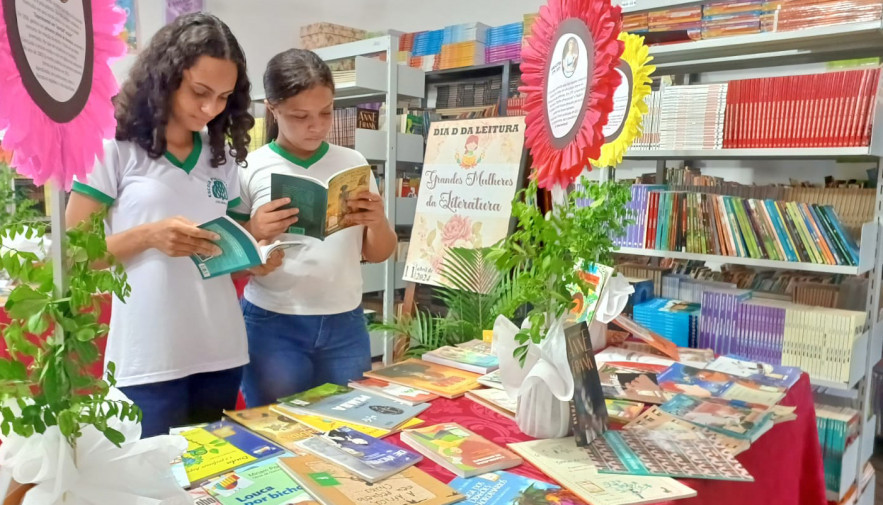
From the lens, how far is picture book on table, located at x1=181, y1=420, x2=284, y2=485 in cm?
95

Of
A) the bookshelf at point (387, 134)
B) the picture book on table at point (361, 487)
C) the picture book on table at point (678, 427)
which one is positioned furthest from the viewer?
the bookshelf at point (387, 134)

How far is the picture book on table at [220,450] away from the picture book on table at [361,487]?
0.24 ft

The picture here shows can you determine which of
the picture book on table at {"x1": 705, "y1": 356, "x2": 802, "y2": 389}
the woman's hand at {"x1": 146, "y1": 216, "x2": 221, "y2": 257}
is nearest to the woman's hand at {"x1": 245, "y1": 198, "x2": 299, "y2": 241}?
the woman's hand at {"x1": 146, "y1": 216, "x2": 221, "y2": 257}

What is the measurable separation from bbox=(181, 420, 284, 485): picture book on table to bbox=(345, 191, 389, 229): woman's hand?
60 cm

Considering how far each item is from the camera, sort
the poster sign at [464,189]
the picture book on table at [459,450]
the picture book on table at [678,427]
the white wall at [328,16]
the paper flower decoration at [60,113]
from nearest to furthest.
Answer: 1. the paper flower decoration at [60,113]
2. the picture book on table at [459,450]
3. the picture book on table at [678,427]
4. the poster sign at [464,189]
5. the white wall at [328,16]

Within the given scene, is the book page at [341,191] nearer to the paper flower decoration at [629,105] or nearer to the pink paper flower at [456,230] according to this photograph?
the paper flower decoration at [629,105]

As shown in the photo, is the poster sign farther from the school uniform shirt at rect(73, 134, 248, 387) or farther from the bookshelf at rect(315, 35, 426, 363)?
the school uniform shirt at rect(73, 134, 248, 387)

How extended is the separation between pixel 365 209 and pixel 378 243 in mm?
128

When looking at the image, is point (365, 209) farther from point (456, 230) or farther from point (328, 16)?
point (328, 16)

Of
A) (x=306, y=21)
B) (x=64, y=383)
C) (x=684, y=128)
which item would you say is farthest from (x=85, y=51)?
(x=306, y=21)

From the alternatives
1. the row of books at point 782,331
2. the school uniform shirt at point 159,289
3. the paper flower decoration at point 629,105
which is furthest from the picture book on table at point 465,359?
the row of books at point 782,331

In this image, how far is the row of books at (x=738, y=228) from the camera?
7.11ft

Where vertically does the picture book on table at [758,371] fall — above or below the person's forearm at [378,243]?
below

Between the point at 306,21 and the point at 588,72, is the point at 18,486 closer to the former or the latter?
the point at 588,72
